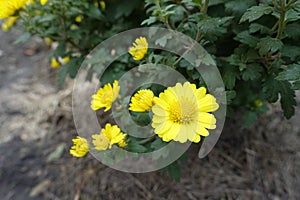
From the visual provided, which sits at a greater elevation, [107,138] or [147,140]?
[107,138]

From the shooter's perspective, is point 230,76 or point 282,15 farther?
point 230,76

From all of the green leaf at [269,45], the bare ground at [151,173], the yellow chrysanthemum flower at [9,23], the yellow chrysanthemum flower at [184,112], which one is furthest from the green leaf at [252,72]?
the yellow chrysanthemum flower at [9,23]

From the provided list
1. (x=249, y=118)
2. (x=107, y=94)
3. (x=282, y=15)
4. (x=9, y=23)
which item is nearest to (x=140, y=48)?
(x=107, y=94)

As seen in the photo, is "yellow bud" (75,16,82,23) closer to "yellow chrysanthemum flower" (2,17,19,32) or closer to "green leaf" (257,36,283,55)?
"yellow chrysanthemum flower" (2,17,19,32)

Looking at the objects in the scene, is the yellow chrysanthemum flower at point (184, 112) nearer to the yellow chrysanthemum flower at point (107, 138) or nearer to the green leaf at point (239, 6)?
the yellow chrysanthemum flower at point (107, 138)

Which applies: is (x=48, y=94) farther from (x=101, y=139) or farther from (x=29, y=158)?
(x=101, y=139)

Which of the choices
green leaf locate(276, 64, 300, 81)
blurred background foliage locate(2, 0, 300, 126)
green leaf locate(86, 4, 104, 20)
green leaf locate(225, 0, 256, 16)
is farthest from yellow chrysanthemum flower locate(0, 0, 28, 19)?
green leaf locate(276, 64, 300, 81)

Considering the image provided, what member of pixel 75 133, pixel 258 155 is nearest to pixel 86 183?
pixel 75 133

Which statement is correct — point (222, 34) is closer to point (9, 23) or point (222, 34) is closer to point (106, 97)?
point (106, 97)
